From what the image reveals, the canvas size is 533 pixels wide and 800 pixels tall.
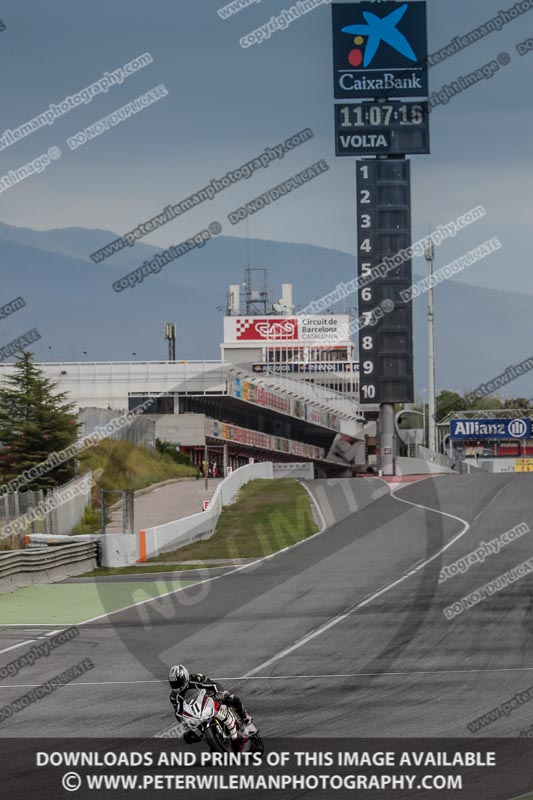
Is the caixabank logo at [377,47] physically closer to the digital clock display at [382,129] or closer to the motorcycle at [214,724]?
the digital clock display at [382,129]

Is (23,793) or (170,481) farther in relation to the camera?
(170,481)

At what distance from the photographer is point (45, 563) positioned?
3067cm

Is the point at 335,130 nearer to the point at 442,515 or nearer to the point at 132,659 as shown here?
the point at 442,515

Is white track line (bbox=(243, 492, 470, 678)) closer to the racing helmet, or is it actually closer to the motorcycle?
the motorcycle

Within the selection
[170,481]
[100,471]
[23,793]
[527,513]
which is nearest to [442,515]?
[527,513]

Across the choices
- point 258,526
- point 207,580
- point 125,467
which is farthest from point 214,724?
point 125,467

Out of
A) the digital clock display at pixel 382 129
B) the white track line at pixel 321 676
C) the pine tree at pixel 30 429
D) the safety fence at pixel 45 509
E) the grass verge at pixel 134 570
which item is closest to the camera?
the white track line at pixel 321 676

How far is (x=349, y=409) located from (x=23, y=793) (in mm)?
116768

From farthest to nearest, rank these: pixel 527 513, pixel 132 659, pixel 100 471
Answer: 1. pixel 100 471
2. pixel 527 513
3. pixel 132 659

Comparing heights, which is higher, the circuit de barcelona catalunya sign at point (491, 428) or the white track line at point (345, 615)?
the circuit de barcelona catalunya sign at point (491, 428)

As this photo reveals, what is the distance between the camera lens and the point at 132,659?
19031 mm

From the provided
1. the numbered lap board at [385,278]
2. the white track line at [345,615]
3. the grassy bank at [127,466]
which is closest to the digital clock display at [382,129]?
the numbered lap board at [385,278]

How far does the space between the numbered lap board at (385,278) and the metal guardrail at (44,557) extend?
32.9 m

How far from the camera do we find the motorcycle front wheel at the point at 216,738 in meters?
11.6
